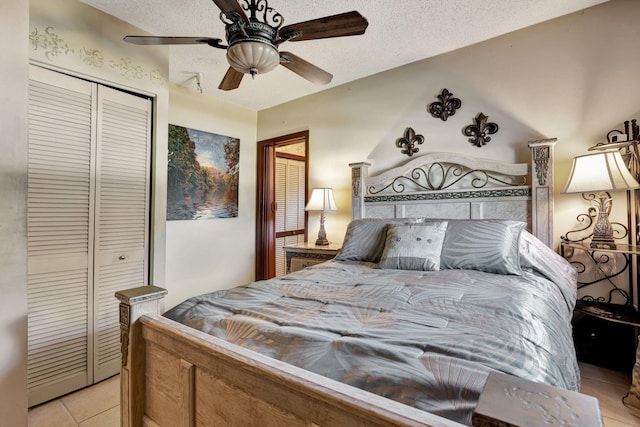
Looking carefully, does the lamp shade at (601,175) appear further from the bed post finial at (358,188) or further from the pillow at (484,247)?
the bed post finial at (358,188)

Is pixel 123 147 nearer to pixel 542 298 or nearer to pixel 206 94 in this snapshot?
pixel 206 94

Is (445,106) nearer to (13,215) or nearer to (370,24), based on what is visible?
(370,24)

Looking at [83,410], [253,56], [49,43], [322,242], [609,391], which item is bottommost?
[83,410]

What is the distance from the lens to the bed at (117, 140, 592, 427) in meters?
0.71

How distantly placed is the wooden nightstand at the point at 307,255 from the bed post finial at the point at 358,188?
417 millimetres

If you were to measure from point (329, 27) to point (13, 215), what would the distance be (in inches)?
68.1

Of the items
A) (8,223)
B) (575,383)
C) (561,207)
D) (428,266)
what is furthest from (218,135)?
(575,383)

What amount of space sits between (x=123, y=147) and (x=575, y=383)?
290 cm

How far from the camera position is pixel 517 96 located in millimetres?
2516

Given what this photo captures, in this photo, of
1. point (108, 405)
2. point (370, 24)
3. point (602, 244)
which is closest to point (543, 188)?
point (602, 244)

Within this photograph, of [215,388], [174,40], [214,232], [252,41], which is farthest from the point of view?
[214,232]

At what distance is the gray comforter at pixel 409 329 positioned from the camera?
0.74m

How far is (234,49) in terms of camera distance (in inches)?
64.9

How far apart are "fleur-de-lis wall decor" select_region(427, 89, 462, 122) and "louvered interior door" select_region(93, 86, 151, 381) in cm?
247
